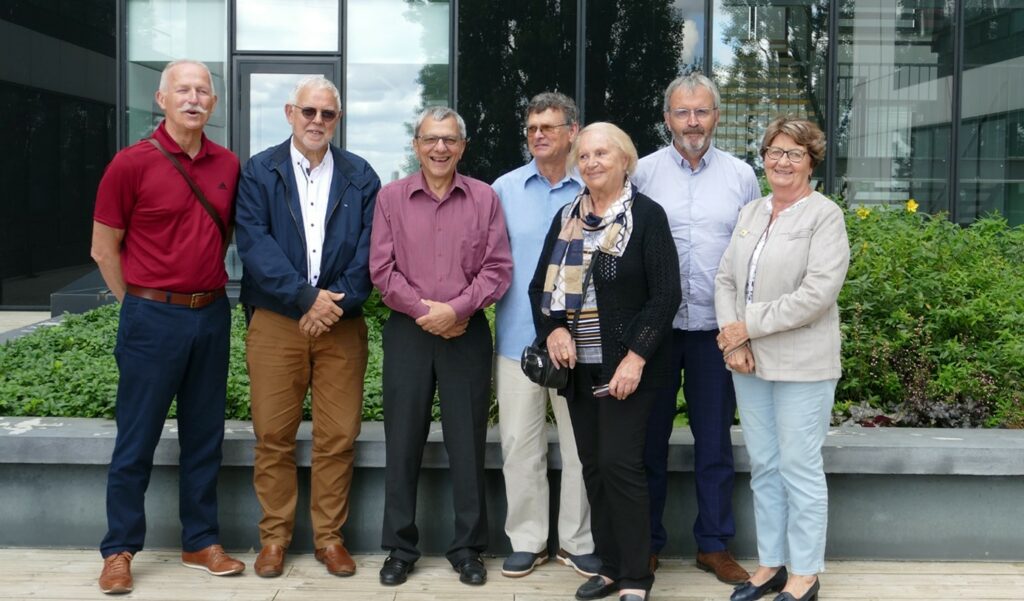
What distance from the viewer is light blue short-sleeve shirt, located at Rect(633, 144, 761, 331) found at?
468cm

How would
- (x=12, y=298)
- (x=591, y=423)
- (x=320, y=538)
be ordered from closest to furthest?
(x=591, y=423) → (x=320, y=538) → (x=12, y=298)

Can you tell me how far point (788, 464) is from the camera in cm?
437

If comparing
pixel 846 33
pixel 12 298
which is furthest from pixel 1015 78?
pixel 12 298

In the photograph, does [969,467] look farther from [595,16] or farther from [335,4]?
[335,4]

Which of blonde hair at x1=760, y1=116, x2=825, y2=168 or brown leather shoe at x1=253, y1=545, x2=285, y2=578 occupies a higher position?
blonde hair at x1=760, y1=116, x2=825, y2=168

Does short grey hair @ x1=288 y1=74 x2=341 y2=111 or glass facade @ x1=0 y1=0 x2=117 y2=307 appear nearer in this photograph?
short grey hair @ x1=288 y1=74 x2=341 y2=111

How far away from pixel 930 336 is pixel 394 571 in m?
3.30

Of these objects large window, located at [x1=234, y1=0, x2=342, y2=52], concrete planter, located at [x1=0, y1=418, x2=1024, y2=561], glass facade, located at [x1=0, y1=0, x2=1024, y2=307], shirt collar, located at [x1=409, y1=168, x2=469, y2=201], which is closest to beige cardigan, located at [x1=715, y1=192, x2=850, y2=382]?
concrete planter, located at [x1=0, y1=418, x2=1024, y2=561]

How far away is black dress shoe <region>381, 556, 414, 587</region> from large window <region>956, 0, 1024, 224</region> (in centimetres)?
1052

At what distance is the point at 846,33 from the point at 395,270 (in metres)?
9.87

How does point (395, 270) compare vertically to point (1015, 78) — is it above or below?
below

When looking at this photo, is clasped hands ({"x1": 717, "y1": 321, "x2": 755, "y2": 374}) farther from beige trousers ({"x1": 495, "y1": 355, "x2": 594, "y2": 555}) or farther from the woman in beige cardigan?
beige trousers ({"x1": 495, "y1": 355, "x2": 594, "y2": 555})

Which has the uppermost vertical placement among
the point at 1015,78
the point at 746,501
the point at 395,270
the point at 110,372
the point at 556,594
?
the point at 1015,78

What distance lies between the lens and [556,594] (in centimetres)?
464
